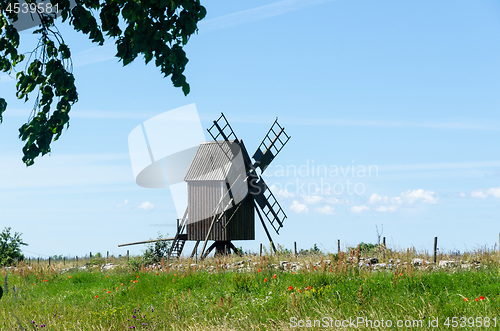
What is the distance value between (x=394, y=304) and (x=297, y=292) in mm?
1766

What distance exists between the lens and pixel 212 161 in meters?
24.0

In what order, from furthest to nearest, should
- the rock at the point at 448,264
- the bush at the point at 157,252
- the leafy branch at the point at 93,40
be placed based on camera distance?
the bush at the point at 157,252, the rock at the point at 448,264, the leafy branch at the point at 93,40

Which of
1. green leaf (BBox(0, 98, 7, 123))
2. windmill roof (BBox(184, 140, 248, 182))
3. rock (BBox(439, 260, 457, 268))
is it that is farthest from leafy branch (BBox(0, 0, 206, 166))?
windmill roof (BBox(184, 140, 248, 182))

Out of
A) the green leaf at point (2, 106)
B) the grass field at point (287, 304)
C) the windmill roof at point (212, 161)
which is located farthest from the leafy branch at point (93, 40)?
the windmill roof at point (212, 161)

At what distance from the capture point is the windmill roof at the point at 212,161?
76.5ft

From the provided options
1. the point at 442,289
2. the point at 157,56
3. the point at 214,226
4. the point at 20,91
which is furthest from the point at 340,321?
the point at 214,226

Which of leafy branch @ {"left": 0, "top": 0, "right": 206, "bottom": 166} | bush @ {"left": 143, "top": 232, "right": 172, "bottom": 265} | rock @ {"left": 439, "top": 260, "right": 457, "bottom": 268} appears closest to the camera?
leafy branch @ {"left": 0, "top": 0, "right": 206, "bottom": 166}

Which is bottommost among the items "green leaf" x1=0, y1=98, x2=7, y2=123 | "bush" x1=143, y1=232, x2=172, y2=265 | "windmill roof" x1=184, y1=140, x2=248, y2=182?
"bush" x1=143, y1=232, x2=172, y2=265

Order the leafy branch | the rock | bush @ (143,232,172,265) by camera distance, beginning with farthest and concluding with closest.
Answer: bush @ (143,232,172,265), the rock, the leafy branch

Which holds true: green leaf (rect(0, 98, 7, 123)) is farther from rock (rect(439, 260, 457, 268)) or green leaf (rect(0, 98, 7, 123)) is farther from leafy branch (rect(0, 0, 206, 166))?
rock (rect(439, 260, 457, 268))

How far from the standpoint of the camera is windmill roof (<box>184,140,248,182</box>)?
2331 cm

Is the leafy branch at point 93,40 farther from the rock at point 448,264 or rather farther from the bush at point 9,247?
the bush at point 9,247

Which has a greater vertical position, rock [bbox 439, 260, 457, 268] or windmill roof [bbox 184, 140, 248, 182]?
windmill roof [bbox 184, 140, 248, 182]

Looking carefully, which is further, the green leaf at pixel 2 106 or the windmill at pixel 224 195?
the windmill at pixel 224 195
